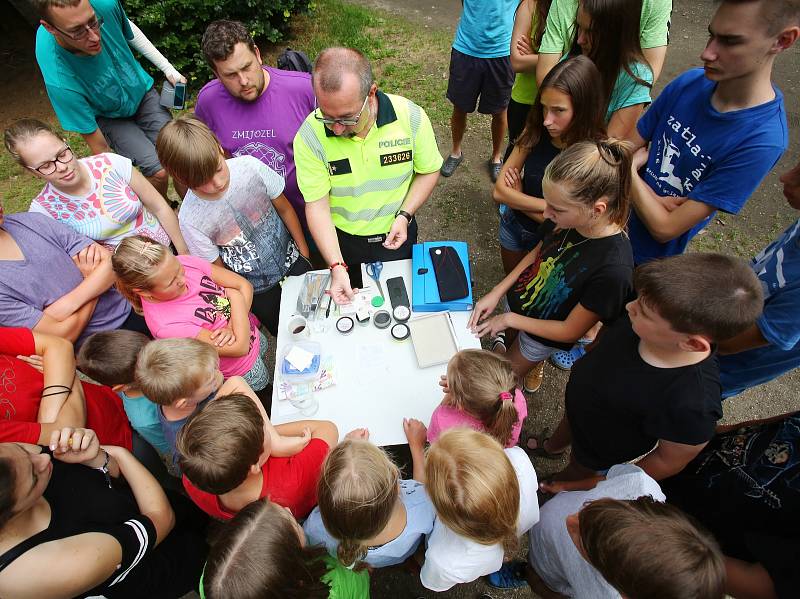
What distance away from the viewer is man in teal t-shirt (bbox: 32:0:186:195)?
278 cm

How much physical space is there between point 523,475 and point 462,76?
382 centimetres

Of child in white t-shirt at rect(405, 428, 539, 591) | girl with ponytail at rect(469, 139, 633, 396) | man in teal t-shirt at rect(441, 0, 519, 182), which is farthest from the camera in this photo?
man in teal t-shirt at rect(441, 0, 519, 182)

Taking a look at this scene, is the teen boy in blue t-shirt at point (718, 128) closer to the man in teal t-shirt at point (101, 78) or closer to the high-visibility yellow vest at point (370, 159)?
the high-visibility yellow vest at point (370, 159)

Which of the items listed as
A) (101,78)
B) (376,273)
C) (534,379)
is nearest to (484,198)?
(534,379)

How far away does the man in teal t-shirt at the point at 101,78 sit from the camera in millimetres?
2779

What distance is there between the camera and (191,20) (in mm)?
5664

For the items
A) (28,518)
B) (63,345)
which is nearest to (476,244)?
(63,345)

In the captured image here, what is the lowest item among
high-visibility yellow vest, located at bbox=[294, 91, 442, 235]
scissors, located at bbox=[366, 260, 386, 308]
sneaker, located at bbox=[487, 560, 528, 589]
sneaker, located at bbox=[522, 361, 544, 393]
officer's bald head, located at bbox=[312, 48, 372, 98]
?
sneaker, located at bbox=[487, 560, 528, 589]

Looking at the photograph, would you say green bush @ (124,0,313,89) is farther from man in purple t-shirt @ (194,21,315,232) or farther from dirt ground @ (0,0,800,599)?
man in purple t-shirt @ (194,21,315,232)

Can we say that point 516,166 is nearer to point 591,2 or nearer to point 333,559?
point 591,2

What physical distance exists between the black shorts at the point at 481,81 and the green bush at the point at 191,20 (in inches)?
141

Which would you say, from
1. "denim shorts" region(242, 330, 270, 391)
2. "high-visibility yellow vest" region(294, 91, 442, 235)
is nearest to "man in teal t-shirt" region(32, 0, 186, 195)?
"high-visibility yellow vest" region(294, 91, 442, 235)

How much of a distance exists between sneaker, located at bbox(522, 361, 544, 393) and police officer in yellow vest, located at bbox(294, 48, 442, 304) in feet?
4.59

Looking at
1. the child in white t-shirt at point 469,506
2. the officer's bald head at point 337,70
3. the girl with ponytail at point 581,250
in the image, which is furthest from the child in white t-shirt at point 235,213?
the child in white t-shirt at point 469,506
